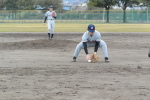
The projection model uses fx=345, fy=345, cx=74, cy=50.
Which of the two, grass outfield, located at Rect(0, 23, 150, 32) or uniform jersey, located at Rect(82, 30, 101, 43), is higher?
uniform jersey, located at Rect(82, 30, 101, 43)

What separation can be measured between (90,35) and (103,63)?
92cm

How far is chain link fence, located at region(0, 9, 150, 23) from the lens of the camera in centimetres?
5631

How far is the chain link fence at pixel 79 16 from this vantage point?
56312 mm

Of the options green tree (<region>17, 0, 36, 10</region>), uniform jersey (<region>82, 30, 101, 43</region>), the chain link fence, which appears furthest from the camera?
green tree (<region>17, 0, 36, 10</region>)

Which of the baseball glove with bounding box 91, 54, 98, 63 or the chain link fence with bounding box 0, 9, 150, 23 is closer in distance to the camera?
the baseball glove with bounding box 91, 54, 98, 63

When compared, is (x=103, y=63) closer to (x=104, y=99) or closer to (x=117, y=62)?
(x=117, y=62)

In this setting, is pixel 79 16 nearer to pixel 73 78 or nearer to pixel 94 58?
pixel 94 58

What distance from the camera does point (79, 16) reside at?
58.9m

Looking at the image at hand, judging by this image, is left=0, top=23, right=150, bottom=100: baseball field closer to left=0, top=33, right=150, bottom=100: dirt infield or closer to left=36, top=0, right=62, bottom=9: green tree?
left=0, top=33, right=150, bottom=100: dirt infield

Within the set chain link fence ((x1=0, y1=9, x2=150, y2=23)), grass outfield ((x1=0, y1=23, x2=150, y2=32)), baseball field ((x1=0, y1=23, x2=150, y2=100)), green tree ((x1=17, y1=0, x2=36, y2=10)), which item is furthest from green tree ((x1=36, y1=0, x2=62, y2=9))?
baseball field ((x1=0, y1=23, x2=150, y2=100))

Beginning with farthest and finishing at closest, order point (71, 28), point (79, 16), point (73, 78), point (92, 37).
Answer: point (79, 16)
point (71, 28)
point (92, 37)
point (73, 78)

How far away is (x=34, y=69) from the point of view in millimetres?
9016

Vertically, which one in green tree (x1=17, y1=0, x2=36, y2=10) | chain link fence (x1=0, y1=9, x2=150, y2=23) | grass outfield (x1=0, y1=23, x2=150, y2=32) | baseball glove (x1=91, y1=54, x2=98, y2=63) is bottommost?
baseball glove (x1=91, y1=54, x2=98, y2=63)

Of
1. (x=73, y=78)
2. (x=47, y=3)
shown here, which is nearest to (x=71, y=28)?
(x=73, y=78)
